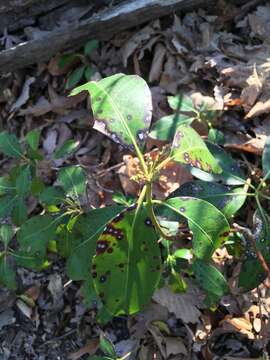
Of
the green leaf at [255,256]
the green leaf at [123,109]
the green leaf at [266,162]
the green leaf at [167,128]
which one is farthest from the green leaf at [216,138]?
the green leaf at [123,109]

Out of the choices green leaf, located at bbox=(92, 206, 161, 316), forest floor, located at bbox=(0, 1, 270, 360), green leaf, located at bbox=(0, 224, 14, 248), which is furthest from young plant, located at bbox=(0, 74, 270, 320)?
forest floor, located at bbox=(0, 1, 270, 360)

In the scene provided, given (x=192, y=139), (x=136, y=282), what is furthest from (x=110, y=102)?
(x=136, y=282)

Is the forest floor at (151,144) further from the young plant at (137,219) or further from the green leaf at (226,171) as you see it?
the green leaf at (226,171)

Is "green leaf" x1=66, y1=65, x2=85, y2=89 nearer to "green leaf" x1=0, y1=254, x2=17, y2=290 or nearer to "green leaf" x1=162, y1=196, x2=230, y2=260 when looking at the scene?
"green leaf" x1=0, y1=254, x2=17, y2=290

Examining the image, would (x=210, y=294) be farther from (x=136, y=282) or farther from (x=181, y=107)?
(x=181, y=107)

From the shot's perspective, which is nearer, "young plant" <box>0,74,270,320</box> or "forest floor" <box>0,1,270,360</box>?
"young plant" <box>0,74,270,320</box>

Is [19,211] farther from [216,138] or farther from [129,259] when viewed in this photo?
[216,138]
